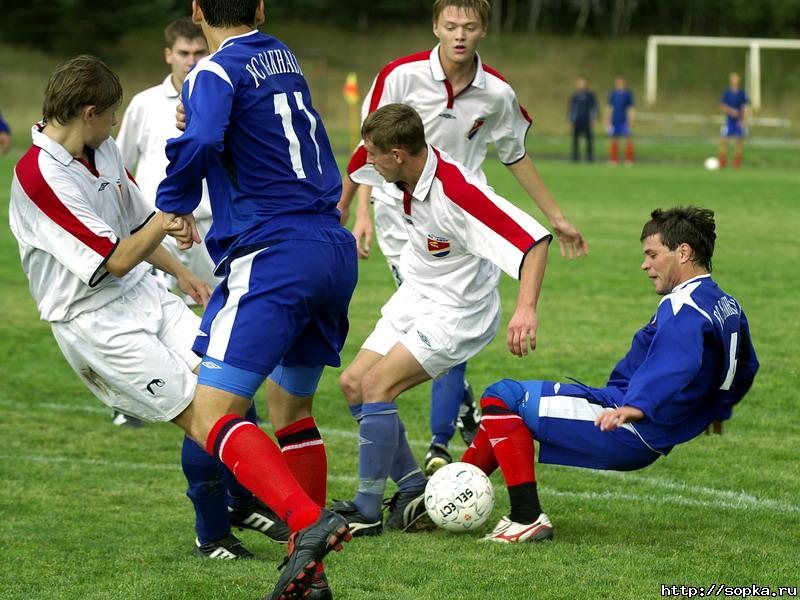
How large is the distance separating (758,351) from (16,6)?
45.9 metres

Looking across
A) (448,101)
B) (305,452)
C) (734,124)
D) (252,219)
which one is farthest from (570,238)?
(734,124)

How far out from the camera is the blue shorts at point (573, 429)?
15.0 ft

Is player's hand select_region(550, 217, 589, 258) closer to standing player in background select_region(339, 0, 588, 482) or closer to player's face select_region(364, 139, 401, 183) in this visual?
standing player in background select_region(339, 0, 588, 482)

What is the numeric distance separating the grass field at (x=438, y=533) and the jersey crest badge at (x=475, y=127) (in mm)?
1656

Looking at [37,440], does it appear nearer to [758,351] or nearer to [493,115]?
[493,115]

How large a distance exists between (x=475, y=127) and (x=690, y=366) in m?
2.22

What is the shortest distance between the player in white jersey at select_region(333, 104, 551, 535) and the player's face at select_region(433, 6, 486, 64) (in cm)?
103

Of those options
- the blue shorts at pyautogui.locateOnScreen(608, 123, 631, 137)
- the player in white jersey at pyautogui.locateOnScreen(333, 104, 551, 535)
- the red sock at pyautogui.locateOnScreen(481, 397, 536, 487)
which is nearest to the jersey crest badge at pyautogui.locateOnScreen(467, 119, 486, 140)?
the player in white jersey at pyautogui.locateOnScreen(333, 104, 551, 535)

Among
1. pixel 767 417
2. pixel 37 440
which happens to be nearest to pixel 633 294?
pixel 767 417

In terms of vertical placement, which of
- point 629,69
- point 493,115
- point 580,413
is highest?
point 493,115

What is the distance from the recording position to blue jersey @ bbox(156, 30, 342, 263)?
12.7 feet

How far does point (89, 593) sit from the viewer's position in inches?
157

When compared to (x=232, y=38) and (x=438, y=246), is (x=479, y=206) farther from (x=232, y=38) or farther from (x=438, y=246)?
(x=232, y=38)

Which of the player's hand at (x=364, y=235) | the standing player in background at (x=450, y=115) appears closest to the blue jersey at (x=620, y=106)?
the standing player in background at (x=450, y=115)
